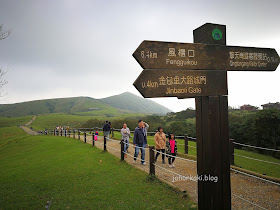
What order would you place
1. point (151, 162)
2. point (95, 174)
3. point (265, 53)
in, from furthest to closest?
1. point (95, 174)
2. point (151, 162)
3. point (265, 53)

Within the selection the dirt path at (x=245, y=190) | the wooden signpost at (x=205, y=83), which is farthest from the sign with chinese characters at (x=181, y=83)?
the dirt path at (x=245, y=190)

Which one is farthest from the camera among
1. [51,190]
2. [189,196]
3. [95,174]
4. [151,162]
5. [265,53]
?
[95,174]

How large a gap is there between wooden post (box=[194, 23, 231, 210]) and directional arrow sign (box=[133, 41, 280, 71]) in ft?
1.81

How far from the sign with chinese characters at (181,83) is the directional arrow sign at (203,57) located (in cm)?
9

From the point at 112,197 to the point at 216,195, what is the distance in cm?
280

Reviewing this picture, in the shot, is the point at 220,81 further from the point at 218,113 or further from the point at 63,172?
the point at 63,172

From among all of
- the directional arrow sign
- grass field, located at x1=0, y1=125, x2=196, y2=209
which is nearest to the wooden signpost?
the directional arrow sign

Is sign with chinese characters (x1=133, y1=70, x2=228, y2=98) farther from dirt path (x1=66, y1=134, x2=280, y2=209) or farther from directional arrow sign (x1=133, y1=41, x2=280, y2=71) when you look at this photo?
dirt path (x1=66, y1=134, x2=280, y2=209)

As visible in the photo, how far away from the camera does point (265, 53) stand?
3172 mm

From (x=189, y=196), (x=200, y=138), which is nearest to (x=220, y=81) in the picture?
(x=200, y=138)

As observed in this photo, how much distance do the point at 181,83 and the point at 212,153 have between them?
3.78ft

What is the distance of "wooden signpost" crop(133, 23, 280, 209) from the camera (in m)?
2.68

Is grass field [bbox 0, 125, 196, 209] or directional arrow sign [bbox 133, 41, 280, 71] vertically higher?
directional arrow sign [bbox 133, 41, 280, 71]

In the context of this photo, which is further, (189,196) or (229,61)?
(189,196)
